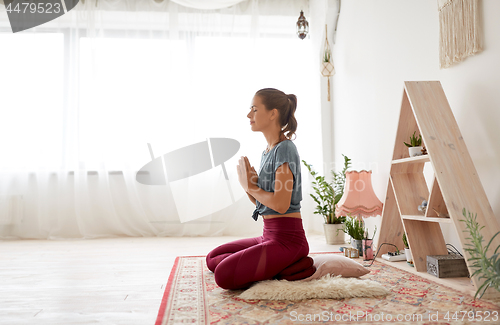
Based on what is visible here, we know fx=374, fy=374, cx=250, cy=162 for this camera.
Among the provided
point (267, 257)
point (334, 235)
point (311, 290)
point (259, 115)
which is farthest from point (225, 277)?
point (334, 235)

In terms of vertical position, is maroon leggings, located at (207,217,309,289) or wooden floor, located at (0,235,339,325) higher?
maroon leggings, located at (207,217,309,289)

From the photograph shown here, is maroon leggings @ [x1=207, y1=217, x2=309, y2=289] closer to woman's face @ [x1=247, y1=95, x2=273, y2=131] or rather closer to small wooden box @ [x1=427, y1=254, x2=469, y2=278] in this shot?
woman's face @ [x1=247, y1=95, x2=273, y2=131]

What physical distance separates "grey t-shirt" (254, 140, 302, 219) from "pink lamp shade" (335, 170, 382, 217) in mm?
1041

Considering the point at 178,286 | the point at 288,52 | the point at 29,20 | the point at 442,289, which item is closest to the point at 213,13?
the point at 288,52

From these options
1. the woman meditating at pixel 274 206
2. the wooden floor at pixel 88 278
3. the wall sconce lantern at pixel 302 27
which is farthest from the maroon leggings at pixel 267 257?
the wall sconce lantern at pixel 302 27

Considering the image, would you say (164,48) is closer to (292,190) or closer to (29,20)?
(29,20)

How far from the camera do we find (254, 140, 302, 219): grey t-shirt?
1.76 m

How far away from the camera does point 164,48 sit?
4258 millimetres

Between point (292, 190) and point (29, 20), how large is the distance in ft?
12.7

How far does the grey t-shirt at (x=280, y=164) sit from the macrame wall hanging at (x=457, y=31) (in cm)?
107

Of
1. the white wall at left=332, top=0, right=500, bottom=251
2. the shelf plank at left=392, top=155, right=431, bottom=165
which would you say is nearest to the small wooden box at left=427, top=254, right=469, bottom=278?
the white wall at left=332, top=0, right=500, bottom=251

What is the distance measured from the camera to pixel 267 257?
168 centimetres

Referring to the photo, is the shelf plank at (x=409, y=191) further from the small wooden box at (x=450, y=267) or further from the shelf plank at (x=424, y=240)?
the small wooden box at (x=450, y=267)

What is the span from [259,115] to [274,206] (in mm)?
464
